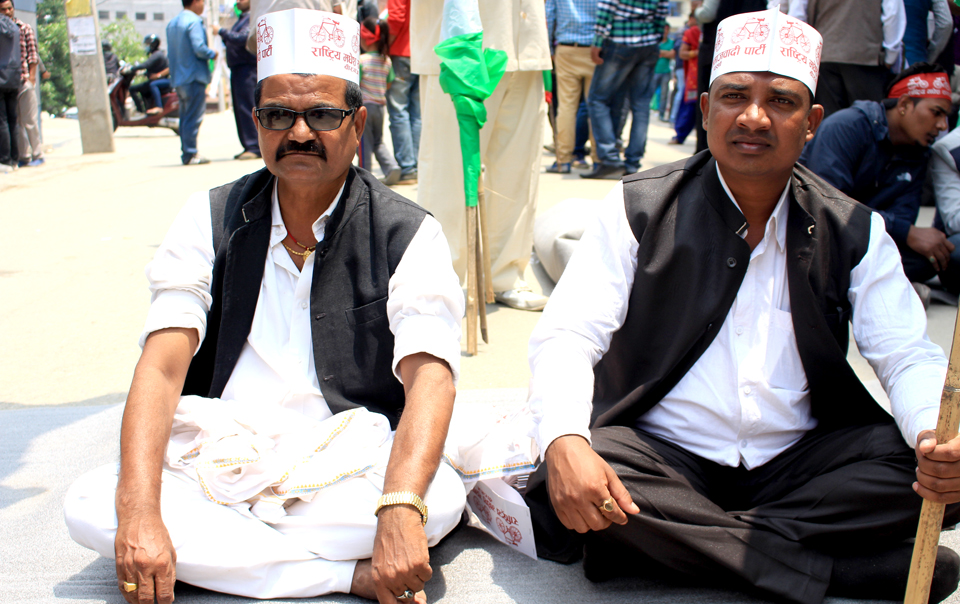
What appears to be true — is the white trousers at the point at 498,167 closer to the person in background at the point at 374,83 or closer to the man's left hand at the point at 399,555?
the man's left hand at the point at 399,555

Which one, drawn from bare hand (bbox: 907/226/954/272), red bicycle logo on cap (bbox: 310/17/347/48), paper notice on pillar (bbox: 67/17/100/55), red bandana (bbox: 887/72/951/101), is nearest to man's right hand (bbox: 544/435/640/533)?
red bicycle logo on cap (bbox: 310/17/347/48)

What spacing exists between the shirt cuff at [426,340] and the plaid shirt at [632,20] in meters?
6.13

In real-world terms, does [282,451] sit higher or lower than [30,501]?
higher

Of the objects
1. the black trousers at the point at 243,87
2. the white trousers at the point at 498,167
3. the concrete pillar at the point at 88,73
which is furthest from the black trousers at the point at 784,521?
the concrete pillar at the point at 88,73

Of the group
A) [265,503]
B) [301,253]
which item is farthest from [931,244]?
[265,503]

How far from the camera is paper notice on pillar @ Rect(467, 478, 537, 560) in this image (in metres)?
2.11

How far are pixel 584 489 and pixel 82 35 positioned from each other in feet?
36.1

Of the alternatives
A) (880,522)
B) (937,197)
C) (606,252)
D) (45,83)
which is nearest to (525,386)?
(606,252)

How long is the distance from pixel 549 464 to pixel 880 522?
74 cm

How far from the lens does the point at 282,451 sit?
2.06 m

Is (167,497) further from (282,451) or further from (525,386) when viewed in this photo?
(525,386)

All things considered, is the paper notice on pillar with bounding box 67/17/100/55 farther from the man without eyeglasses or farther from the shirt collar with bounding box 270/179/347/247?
the man without eyeglasses

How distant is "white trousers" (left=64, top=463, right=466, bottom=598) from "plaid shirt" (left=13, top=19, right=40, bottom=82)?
28.1ft

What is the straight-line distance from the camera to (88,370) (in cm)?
369
